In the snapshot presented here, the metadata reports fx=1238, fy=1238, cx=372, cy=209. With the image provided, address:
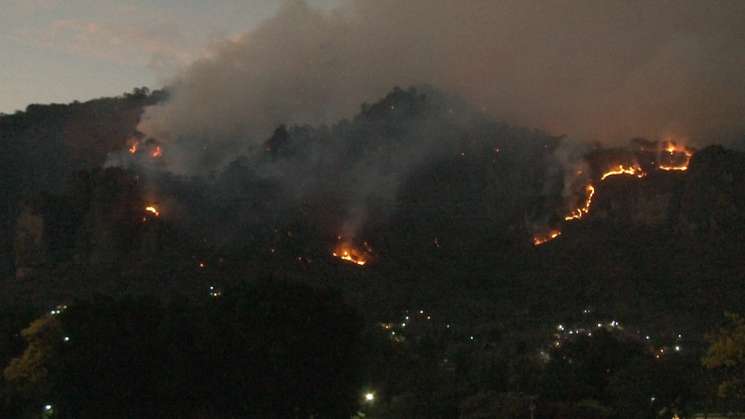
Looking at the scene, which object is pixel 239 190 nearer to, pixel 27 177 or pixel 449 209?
pixel 449 209

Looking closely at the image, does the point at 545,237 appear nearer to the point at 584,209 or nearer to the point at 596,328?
the point at 584,209

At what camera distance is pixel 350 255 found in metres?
140

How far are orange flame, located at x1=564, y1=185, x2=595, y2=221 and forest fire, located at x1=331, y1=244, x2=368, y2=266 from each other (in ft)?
83.3

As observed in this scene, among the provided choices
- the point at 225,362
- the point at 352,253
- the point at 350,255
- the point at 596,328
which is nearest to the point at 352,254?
the point at 352,253

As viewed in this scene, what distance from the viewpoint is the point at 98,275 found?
126 meters

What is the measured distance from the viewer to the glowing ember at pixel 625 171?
15188 centimetres

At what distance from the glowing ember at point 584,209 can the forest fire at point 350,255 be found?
83.3 ft

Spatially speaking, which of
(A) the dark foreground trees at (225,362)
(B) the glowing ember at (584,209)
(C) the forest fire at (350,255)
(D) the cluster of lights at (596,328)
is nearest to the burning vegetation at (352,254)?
(C) the forest fire at (350,255)

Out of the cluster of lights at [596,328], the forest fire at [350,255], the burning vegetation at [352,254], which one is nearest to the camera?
the cluster of lights at [596,328]

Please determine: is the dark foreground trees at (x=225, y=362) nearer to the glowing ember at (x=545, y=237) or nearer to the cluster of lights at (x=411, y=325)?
the cluster of lights at (x=411, y=325)

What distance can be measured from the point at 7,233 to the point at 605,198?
76.8 m

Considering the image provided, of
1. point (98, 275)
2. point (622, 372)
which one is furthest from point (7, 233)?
point (622, 372)

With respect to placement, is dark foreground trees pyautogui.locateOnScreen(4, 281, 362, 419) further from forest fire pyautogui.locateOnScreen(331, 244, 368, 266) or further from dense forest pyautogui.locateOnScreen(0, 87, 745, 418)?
forest fire pyautogui.locateOnScreen(331, 244, 368, 266)

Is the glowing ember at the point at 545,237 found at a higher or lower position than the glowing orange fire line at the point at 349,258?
higher
